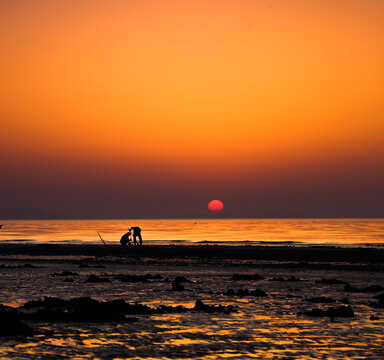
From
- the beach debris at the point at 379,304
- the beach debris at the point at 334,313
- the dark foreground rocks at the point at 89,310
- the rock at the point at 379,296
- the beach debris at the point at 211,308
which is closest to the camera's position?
the dark foreground rocks at the point at 89,310

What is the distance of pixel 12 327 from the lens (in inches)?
648

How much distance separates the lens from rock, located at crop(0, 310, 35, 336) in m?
16.2

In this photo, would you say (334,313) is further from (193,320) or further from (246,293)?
(246,293)

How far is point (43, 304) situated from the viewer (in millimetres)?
21547

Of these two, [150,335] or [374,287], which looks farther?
[374,287]

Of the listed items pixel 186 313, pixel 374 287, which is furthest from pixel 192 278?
pixel 186 313

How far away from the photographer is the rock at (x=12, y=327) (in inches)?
640

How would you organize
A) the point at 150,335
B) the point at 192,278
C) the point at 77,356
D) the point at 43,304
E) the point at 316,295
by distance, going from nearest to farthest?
the point at 77,356, the point at 150,335, the point at 43,304, the point at 316,295, the point at 192,278

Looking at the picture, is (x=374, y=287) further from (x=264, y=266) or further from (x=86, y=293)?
(x=264, y=266)

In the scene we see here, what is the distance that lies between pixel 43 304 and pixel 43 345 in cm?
666

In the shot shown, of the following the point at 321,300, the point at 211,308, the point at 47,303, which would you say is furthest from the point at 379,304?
the point at 47,303

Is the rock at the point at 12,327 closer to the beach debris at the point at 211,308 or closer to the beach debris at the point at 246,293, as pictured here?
the beach debris at the point at 211,308

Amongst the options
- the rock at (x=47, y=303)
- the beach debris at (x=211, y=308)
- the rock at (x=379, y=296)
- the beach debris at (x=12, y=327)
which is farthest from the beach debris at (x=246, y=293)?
the beach debris at (x=12, y=327)

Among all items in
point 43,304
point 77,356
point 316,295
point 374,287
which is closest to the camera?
point 77,356
